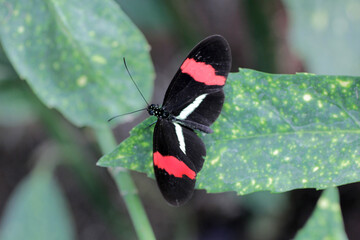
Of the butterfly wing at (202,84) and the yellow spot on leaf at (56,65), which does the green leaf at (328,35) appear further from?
the yellow spot on leaf at (56,65)

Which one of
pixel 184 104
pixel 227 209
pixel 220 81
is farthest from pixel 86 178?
pixel 220 81

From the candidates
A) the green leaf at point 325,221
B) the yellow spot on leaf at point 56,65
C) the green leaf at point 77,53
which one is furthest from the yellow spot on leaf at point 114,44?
the green leaf at point 325,221

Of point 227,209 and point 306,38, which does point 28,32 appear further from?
point 227,209

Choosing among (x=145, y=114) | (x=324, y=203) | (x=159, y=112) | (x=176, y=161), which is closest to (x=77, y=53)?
(x=159, y=112)

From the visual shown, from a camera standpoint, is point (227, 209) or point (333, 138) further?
point (227, 209)

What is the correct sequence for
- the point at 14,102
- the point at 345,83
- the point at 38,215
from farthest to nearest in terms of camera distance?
the point at 14,102 < the point at 38,215 < the point at 345,83

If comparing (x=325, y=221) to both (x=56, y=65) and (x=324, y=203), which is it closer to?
(x=324, y=203)

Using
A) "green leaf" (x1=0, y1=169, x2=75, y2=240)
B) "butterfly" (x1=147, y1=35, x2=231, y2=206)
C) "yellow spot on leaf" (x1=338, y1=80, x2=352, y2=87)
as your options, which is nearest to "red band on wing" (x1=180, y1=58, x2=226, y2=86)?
"butterfly" (x1=147, y1=35, x2=231, y2=206)
